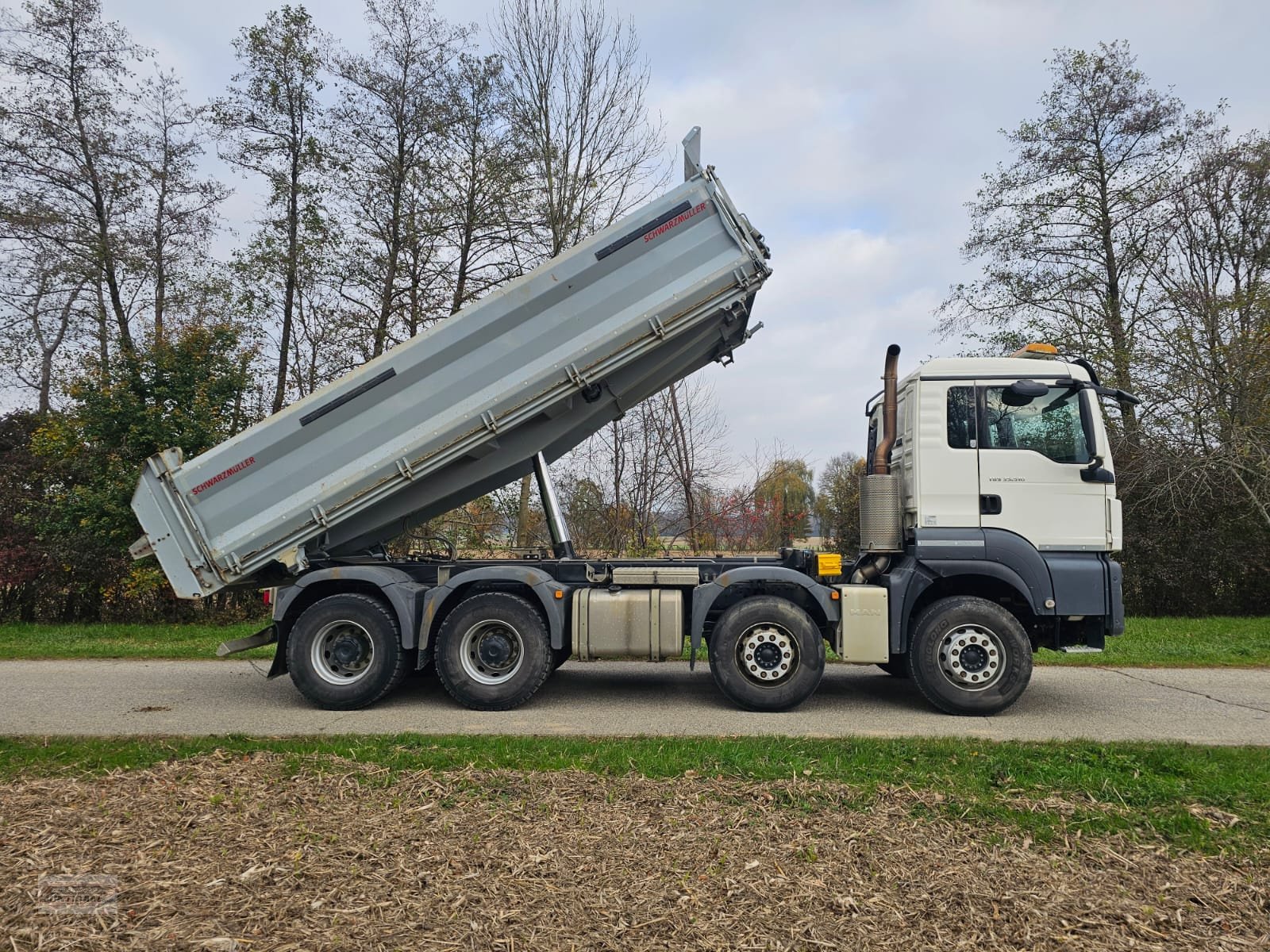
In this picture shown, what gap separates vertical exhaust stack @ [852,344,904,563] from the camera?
7.61 meters

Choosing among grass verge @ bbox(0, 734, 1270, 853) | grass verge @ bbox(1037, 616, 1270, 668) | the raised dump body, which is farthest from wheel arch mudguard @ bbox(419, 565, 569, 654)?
grass verge @ bbox(1037, 616, 1270, 668)

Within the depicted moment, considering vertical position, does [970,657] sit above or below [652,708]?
above

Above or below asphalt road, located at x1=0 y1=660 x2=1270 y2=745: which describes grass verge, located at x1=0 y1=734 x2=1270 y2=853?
above

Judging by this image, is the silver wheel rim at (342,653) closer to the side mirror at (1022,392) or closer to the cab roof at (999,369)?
the cab roof at (999,369)

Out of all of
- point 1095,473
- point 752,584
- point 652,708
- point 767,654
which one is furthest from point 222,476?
point 1095,473

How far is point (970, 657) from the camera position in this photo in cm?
720

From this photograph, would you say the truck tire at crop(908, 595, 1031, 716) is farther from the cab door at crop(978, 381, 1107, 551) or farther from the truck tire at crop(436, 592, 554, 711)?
the truck tire at crop(436, 592, 554, 711)

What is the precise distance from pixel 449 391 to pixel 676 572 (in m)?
2.68

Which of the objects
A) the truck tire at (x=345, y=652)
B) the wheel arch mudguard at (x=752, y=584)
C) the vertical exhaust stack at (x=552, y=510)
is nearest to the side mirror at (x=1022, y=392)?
the wheel arch mudguard at (x=752, y=584)

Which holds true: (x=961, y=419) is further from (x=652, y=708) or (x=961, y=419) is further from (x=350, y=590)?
(x=350, y=590)

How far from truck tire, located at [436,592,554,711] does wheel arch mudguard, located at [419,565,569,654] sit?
4.1 inches

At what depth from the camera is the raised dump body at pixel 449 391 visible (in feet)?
A: 24.1

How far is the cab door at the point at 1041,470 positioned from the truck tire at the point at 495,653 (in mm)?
4169

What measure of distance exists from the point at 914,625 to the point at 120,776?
6164mm
